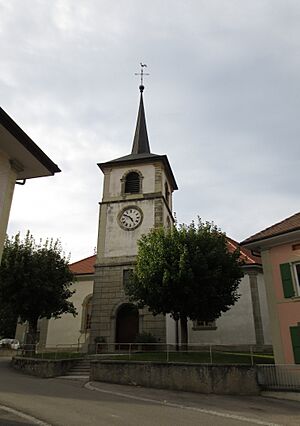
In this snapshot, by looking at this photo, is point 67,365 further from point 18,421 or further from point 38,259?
point 18,421

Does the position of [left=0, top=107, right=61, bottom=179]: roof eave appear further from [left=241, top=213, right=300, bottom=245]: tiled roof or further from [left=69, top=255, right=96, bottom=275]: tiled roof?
[left=69, top=255, right=96, bottom=275]: tiled roof

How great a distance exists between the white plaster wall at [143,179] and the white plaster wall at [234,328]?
9.84 metres

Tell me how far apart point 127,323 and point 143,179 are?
427 inches

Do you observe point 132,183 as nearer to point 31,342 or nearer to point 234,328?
point 234,328

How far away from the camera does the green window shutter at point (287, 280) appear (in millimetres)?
14244

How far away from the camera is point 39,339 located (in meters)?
27.9

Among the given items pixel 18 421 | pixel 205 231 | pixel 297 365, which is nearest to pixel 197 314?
pixel 205 231

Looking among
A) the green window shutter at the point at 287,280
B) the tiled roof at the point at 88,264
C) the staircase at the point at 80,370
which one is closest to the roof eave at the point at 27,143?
the green window shutter at the point at 287,280

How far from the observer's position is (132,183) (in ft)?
91.6

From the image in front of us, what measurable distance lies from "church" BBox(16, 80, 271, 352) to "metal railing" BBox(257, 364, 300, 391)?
345 inches

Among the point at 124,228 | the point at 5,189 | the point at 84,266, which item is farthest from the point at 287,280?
the point at 84,266

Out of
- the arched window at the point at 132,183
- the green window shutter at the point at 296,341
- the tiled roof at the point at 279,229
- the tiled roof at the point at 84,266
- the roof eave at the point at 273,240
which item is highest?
the arched window at the point at 132,183

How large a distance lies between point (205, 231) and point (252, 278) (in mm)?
6329

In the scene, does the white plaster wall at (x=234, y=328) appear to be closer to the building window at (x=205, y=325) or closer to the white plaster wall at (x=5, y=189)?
the building window at (x=205, y=325)
